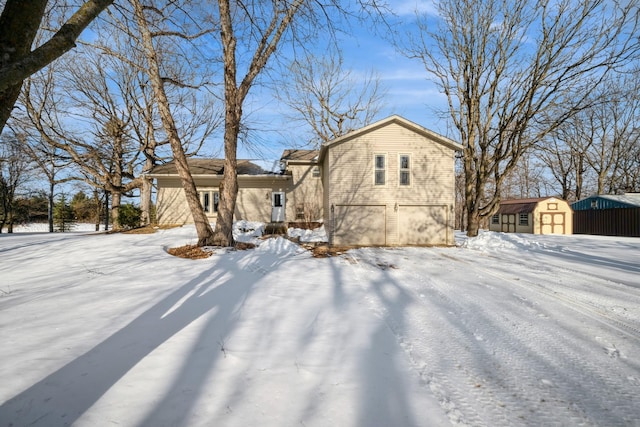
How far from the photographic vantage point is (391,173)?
1255cm

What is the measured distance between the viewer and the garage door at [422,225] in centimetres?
1247

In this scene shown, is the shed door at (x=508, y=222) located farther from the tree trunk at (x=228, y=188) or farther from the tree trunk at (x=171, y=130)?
the tree trunk at (x=171, y=130)

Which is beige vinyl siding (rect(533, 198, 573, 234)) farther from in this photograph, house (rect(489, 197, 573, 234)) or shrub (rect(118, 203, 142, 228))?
shrub (rect(118, 203, 142, 228))

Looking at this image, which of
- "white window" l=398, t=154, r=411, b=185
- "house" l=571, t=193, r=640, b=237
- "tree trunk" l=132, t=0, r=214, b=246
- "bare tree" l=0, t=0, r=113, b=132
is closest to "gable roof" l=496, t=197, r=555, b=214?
"house" l=571, t=193, r=640, b=237

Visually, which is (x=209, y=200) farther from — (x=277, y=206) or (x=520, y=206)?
(x=520, y=206)

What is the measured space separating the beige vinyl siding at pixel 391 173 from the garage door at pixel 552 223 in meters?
20.0

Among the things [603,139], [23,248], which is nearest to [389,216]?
[23,248]

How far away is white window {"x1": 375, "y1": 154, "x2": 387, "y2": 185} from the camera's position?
12.5 metres

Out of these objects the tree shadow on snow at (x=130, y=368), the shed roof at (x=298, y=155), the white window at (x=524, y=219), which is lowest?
the tree shadow on snow at (x=130, y=368)

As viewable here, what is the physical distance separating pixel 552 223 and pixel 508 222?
3.72 m

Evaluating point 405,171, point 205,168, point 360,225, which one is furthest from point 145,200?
point 405,171

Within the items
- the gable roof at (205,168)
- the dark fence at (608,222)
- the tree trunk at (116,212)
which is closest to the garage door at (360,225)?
the gable roof at (205,168)

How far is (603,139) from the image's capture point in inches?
1061

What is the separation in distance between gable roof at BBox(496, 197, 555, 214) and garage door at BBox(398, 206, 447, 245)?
20.2 m
